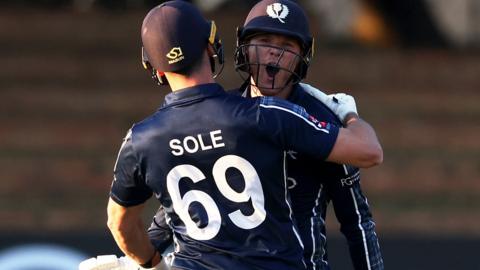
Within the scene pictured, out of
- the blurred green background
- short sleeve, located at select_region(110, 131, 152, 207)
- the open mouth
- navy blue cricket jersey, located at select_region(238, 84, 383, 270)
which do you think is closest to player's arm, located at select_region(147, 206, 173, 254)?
short sleeve, located at select_region(110, 131, 152, 207)

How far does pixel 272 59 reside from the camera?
143 inches

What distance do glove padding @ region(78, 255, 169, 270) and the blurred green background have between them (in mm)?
4745

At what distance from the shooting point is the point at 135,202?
11.4 feet

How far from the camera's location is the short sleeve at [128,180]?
11.1 feet

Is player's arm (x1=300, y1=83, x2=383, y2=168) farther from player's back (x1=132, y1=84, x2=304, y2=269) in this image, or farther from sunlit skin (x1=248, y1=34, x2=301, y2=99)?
sunlit skin (x1=248, y1=34, x2=301, y2=99)

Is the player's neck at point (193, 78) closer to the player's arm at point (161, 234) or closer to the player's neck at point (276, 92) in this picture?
the player's neck at point (276, 92)

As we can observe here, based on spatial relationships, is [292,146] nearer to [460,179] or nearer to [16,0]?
[460,179]

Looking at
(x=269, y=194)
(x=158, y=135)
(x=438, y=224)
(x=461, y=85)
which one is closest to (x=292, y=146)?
(x=269, y=194)

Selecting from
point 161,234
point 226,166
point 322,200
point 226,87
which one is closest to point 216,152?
point 226,166

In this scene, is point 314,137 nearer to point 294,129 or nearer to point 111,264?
point 294,129

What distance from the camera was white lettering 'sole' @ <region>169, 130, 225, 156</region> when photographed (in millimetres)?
3309

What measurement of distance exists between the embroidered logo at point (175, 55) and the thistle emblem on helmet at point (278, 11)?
47cm

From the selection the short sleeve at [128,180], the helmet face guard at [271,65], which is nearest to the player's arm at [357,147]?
the helmet face guard at [271,65]

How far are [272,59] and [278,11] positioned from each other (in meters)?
0.17
